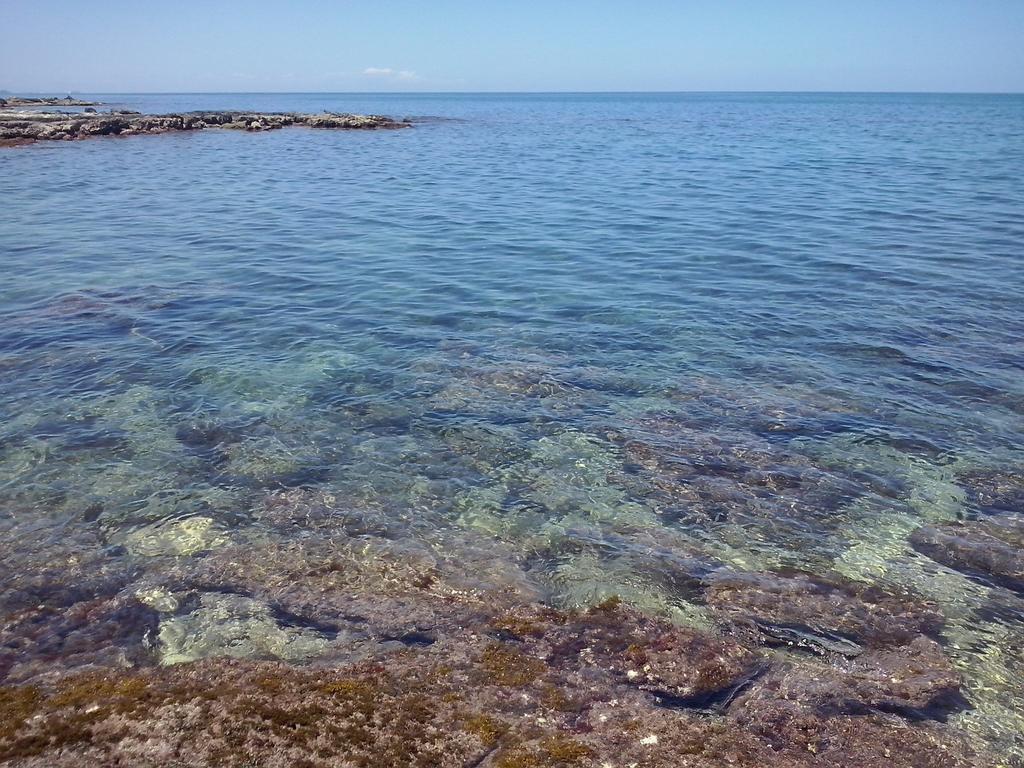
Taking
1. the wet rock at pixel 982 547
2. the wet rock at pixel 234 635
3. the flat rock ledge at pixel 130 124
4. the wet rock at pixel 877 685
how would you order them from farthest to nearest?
the flat rock ledge at pixel 130 124 < the wet rock at pixel 982 547 < the wet rock at pixel 234 635 < the wet rock at pixel 877 685

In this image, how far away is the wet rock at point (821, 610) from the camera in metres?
5.97

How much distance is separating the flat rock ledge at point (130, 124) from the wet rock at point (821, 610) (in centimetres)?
5958

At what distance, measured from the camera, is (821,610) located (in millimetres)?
6332

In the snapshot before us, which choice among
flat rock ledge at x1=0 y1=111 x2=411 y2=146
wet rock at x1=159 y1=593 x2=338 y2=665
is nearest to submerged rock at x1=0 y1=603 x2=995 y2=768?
wet rock at x1=159 y1=593 x2=338 y2=665

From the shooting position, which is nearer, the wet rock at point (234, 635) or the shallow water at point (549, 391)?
the wet rock at point (234, 635)

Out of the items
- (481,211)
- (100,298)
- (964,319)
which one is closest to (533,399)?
(964,319)

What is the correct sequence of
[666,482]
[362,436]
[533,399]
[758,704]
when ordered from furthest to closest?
[533,399], [362,436], [666,482], [758,704]

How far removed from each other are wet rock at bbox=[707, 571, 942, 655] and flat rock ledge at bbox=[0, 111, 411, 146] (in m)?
59.6

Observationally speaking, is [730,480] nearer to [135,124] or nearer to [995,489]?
[995,489]

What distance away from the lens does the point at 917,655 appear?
18.8 ft

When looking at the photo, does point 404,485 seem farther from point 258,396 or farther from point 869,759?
point 869,759

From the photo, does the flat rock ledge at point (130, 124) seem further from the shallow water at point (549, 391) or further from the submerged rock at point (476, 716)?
the submerged rock at point (476, 716)

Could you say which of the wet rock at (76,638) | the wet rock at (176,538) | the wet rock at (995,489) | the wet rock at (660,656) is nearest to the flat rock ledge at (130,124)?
the wet rock at (176,538)

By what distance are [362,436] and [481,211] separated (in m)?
19.9
